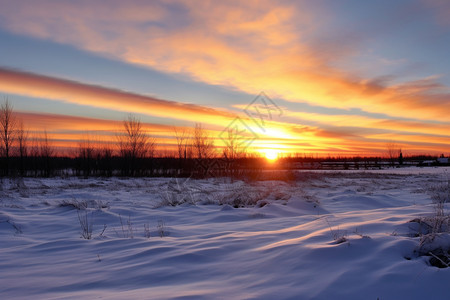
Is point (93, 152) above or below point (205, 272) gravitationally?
above

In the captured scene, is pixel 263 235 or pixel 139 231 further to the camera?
pixel 139 231

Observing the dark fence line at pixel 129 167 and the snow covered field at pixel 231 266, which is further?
the dark fence line at pixel 129 167

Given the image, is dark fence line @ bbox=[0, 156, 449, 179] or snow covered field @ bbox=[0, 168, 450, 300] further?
dark fence line @ bbox=[0, 156, 449, 179]

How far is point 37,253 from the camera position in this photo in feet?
12.3

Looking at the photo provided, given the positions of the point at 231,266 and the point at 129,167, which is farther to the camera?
the point at 129,167

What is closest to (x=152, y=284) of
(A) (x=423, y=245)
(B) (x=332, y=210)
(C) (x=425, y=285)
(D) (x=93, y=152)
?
(C) (x=425, y=285)

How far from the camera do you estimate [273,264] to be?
9.03 feet

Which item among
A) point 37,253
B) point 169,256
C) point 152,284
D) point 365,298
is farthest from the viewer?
point 37,253

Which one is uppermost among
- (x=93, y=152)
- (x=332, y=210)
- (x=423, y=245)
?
(x=93, y=152)

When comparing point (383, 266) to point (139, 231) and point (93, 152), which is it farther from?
point (93, 152)

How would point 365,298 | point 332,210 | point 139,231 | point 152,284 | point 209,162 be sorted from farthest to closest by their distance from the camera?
1. point 209,162
2. point 332,210
3. point 139,231
4. point 152,284
5. point 365,298

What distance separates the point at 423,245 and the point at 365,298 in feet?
3.87

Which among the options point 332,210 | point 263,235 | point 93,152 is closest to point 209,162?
point 93,152

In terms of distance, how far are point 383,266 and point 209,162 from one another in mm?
28571
